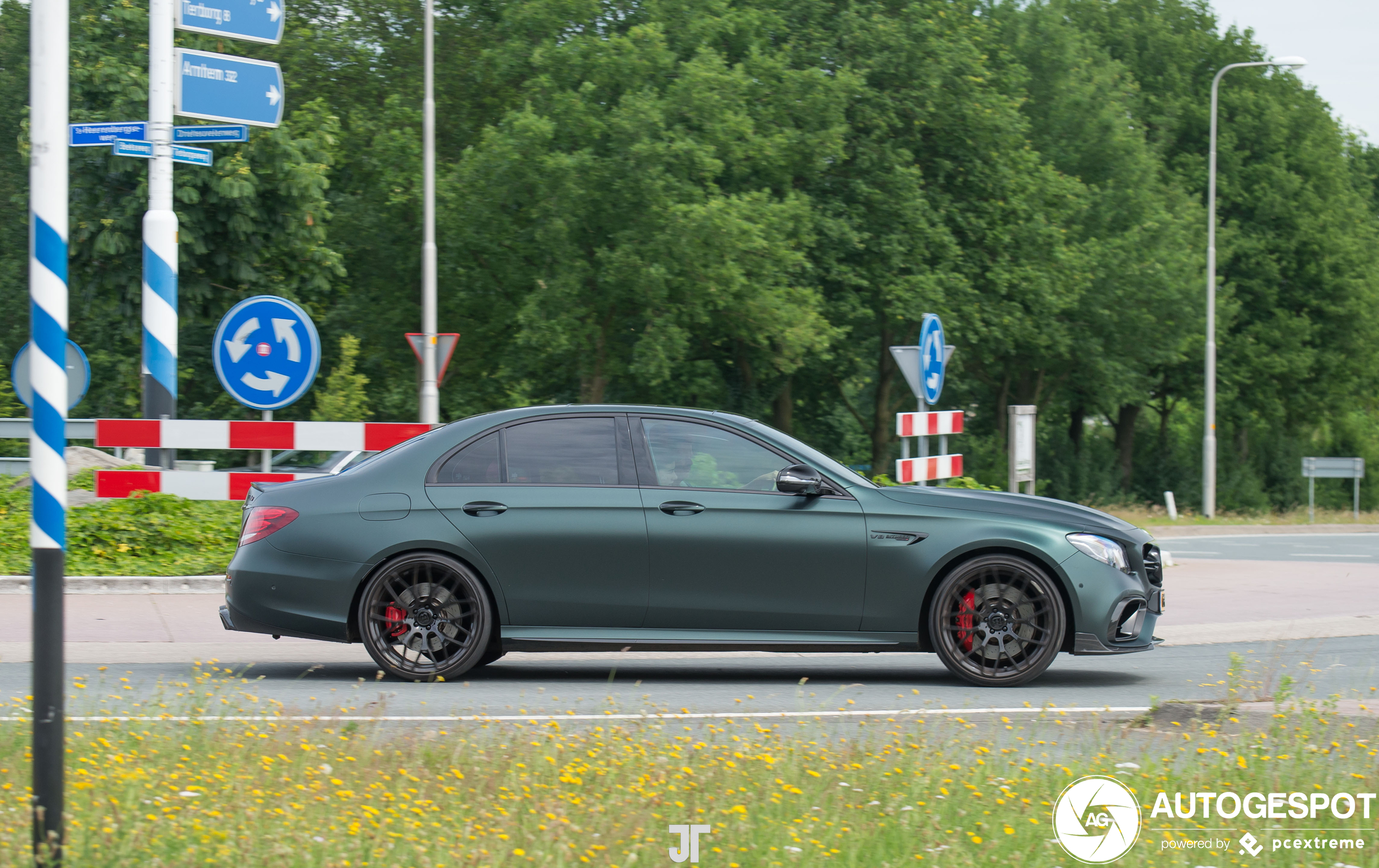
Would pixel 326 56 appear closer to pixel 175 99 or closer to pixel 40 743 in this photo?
pixel 175 99

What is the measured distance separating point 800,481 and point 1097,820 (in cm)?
332

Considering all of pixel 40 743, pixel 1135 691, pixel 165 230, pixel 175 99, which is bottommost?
pixel 1135 691

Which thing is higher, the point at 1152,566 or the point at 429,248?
the point at 429,248

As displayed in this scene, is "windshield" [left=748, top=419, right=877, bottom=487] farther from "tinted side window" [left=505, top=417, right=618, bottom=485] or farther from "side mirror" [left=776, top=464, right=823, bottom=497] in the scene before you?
"tinted side window" [left=505, top=417, right=618, bottom=485]

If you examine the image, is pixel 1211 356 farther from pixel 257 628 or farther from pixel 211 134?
pixel 257 628

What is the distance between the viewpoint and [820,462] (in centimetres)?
812

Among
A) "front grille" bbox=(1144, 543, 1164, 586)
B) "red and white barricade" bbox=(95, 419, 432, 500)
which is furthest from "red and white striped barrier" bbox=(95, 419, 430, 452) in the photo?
"front grille" bbox=(1144, 543, 1164, 586)

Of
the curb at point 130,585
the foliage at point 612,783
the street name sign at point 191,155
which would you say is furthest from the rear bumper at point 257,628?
the street name sign at point 191,155

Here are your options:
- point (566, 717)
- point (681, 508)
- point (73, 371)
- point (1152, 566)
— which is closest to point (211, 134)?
point (73, 371)

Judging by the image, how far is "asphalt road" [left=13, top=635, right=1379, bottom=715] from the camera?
289 inches

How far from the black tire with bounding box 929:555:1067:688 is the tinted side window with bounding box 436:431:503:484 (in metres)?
2.57

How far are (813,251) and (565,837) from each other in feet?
91.7

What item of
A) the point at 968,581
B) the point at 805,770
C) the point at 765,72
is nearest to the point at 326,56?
the point at 765,72

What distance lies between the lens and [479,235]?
2817 centimetres
